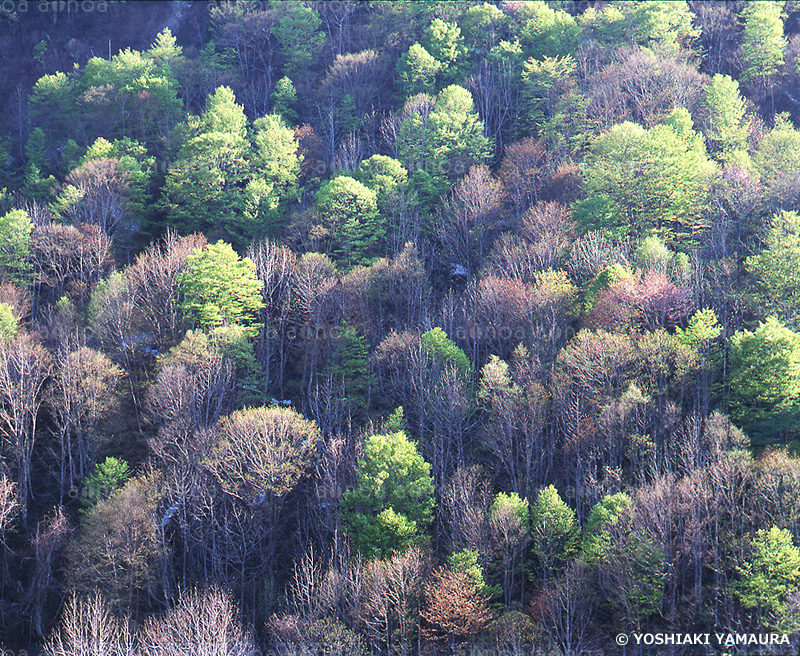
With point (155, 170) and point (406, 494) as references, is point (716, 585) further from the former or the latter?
point (155, 170)

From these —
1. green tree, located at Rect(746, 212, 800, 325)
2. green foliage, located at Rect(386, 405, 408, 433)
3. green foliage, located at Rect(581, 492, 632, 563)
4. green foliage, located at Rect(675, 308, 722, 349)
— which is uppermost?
green tree, located at Rect(746, 212, 800, 325)

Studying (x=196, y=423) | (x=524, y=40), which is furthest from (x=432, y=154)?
(x=196, y=423)

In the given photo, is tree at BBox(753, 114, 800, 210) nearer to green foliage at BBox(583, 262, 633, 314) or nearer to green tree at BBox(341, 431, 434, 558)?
green foliage at BBox(583, 262, 633, 314)

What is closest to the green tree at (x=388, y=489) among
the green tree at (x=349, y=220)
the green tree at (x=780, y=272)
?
the green tree at (x=349, y=220)

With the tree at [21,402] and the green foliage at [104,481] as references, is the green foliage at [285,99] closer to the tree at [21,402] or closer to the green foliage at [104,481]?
the tree at [21,402]

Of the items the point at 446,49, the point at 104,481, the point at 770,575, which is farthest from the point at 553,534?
the point at 446,49

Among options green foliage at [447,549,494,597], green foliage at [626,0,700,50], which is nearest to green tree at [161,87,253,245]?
green foliage at [447,549,494,597]
